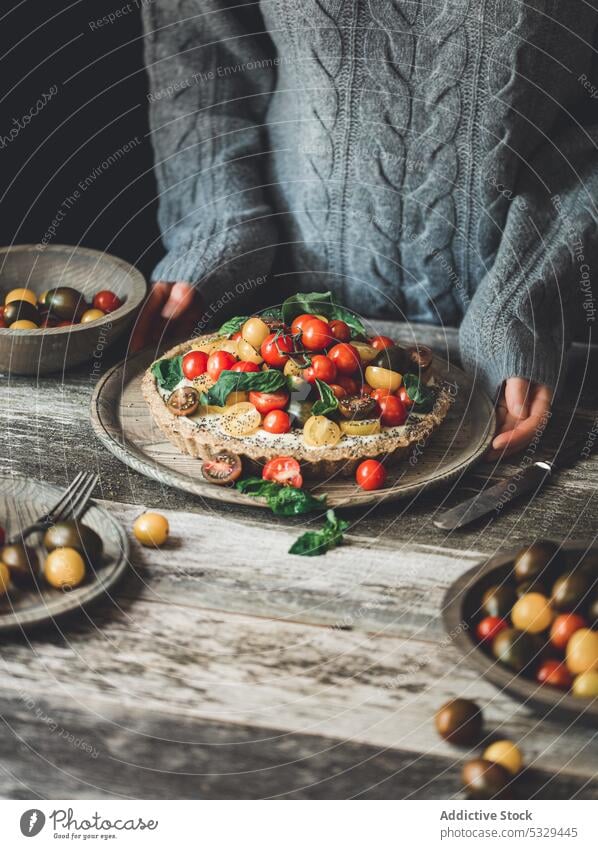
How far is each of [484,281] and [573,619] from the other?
2.53 feet

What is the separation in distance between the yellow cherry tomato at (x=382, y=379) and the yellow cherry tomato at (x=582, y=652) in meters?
0.50

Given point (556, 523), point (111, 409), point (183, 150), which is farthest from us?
point (183, 150)

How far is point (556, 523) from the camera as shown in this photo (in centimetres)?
111

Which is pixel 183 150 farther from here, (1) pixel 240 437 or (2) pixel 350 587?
(2) pixel 350 587

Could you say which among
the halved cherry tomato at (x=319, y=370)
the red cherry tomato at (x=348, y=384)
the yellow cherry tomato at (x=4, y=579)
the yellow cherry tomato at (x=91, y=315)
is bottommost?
the yellow cherry tomato at (x=4, y=579)

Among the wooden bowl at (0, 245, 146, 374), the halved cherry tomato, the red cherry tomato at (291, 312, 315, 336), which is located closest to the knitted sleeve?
the wooden bowl at (0, 245, 146, 374)

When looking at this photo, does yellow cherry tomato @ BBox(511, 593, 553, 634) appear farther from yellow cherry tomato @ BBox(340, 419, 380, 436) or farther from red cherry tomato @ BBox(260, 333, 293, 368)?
red cherry tomato @ BBox(260, 333, 293, 368)

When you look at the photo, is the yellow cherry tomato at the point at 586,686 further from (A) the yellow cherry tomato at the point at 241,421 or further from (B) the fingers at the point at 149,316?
(B) the fingers at the point at 149,316

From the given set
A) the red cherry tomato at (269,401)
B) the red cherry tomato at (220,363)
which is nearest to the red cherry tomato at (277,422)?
the red cherry tomato at (269,401)

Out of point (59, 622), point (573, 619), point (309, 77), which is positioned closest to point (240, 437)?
point (59, 622)

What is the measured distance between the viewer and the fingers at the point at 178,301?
151 cm

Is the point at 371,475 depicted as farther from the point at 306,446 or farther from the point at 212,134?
the point at 212,134

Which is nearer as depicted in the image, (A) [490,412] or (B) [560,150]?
(A) [490,412]

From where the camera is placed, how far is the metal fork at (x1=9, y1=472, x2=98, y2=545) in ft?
3.13
